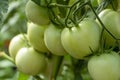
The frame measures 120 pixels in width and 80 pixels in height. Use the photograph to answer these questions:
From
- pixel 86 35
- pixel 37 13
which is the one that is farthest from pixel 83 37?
pixel 37 13

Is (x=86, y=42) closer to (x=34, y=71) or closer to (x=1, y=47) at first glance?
(x=34, y=71)

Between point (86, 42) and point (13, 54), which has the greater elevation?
point (86, 42)

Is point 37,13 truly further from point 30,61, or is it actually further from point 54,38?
Result: point 30,61

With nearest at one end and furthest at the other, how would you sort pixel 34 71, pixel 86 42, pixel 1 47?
1. pixel 86 42
2. pixel 34 71
3. pixel 1 47

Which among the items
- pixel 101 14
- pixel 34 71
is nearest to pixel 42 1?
pixel 101 14

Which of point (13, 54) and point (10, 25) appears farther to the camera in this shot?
point (10, 25)

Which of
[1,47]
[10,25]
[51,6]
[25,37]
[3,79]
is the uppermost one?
[51,6]

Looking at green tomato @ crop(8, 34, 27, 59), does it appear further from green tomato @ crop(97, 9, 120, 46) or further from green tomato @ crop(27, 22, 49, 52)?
green tomato @ crop(97, 9, 120, 46)
